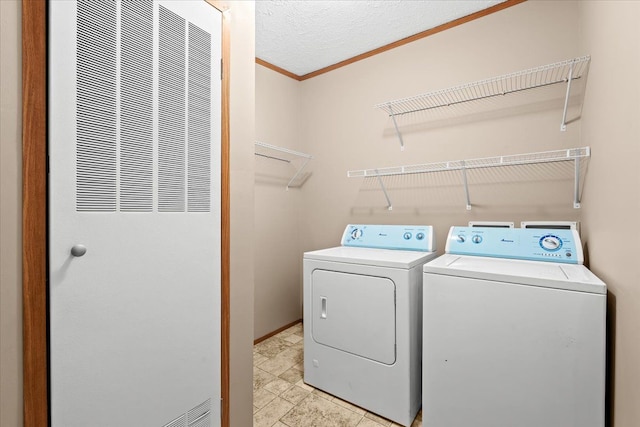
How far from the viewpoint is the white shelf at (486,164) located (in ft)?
5.48

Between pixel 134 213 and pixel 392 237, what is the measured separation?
173 cm

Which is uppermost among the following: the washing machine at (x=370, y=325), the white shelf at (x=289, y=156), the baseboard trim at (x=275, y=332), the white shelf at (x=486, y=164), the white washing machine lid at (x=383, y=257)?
the white shelf at (x=289, y=156)

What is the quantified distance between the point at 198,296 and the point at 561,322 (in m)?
1.49

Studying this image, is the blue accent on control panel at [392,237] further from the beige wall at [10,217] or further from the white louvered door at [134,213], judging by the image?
the beige wall at [10,217]

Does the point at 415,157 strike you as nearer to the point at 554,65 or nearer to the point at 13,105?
the point at 554,65

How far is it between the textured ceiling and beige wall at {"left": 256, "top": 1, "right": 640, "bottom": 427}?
14cm

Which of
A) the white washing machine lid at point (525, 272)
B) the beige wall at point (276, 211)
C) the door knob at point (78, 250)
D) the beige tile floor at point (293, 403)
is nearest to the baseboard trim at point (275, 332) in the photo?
the beige wall at point (276, 211)

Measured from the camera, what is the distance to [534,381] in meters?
1.22

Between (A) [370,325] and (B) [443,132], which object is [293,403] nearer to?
(A) [370,325]

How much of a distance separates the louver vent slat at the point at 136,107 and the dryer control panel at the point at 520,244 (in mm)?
1780

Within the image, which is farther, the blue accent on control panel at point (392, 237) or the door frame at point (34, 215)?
the blue accent on control panel at point (392, 237)

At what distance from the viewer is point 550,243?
5.26 feet

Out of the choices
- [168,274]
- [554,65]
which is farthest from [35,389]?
[554,65]

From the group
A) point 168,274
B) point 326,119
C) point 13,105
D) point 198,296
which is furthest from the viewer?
point 326,119
